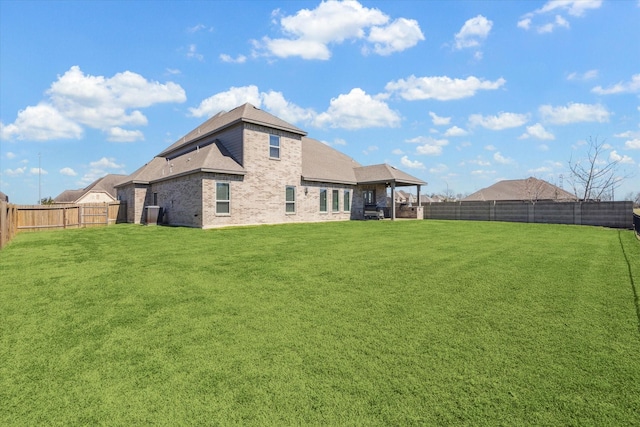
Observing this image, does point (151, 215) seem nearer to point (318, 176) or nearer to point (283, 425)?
point (318, 176)

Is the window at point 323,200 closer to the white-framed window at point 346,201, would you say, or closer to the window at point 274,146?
the white-framed window at point 346,201

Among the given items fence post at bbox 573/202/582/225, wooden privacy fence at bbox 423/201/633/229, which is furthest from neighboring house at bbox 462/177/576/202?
fence post at bbox 573/202/582/225

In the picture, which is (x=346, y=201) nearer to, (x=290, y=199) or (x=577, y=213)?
(x=290, y=199)

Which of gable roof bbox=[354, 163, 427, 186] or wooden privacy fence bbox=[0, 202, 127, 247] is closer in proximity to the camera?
wooden privacy fence bbox=[0, 202, 127, 247]

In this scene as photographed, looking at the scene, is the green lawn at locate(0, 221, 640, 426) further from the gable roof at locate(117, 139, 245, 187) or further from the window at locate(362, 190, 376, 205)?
the window at locate(362, 190, 376, 205)

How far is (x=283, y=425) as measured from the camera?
2.25m

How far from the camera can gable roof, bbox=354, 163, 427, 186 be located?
22.4 metres

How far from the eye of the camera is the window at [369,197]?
2505 centimetres

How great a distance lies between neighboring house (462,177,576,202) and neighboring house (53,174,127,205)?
43.6 m

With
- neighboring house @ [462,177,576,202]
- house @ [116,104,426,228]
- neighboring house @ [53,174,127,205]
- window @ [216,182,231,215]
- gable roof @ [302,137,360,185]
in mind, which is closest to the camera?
window @ [216,182,231,215]

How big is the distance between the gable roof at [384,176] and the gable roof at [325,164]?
0.70 metres

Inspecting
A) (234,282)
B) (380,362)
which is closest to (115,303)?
(234,282)

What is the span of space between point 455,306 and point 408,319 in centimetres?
86

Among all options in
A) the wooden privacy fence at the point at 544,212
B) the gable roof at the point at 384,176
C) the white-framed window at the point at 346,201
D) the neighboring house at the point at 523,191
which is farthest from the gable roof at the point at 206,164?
the neighboring house at the point at 523,191
